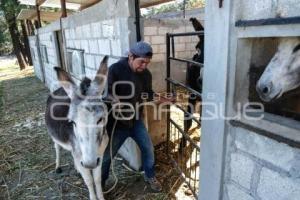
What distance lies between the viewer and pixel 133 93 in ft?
10.2

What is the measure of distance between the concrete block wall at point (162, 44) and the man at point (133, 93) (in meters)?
2.89

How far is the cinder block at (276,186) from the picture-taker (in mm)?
1645

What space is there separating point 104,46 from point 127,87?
1.33m

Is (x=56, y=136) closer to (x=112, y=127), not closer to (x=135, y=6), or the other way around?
(x=112, y=127)

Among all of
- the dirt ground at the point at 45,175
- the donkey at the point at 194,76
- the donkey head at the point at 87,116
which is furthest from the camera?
the donkey at the point at 194,76

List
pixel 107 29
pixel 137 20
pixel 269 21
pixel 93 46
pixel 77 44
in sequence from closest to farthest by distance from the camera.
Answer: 1. pixel 269 21
2. pixel 137 20
3. pixel 107 29
4. pixel 93 46
5. pixel 77 44

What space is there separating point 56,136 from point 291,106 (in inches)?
111

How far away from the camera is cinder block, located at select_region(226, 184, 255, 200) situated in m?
2.05

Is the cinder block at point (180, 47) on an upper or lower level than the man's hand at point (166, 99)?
upper

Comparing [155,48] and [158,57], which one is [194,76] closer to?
[155,48]

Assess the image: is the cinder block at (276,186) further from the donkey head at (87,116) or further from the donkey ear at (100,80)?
the donkey ear at (100,80)

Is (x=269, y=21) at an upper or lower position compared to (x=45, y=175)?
upper

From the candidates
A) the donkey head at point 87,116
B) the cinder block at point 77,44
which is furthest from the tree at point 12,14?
the donkey head at point 87,116

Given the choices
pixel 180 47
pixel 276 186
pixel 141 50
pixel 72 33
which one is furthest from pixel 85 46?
pixel 276 186
